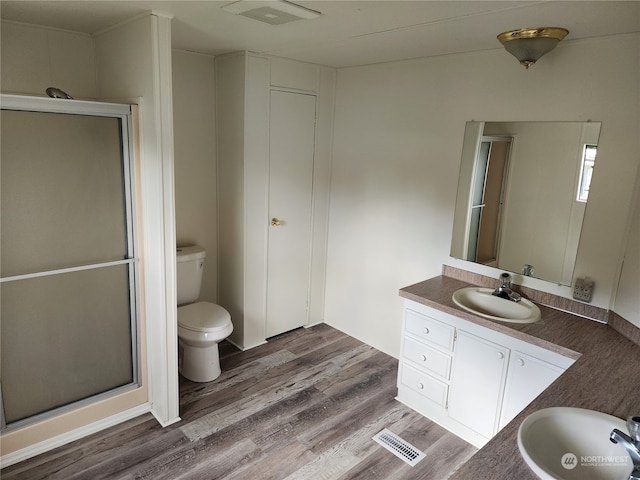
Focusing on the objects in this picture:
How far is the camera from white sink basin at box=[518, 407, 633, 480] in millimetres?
1386

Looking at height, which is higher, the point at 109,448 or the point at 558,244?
the point at 558,244

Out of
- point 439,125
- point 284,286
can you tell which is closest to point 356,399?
point 284,286

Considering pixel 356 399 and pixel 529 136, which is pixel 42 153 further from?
pixel 529 136

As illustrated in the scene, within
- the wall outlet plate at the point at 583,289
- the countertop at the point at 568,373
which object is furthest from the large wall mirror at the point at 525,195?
the countertop at the point at 568,373

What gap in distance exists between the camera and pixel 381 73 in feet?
10.9

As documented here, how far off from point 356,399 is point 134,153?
210cm

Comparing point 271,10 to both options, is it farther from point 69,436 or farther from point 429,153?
point 69,436

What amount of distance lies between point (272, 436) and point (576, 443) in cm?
168

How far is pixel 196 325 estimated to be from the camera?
3023mm

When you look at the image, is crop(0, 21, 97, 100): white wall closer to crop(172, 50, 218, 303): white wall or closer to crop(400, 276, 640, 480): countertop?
crop(172, 50, 218, 303): white wall

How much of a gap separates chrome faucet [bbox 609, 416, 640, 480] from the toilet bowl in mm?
2356

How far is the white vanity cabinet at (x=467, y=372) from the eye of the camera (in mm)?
2273

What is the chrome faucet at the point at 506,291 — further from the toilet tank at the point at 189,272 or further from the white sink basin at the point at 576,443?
the toilet tank at the point at 189,272

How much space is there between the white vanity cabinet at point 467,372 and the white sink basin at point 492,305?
6.4 inches
